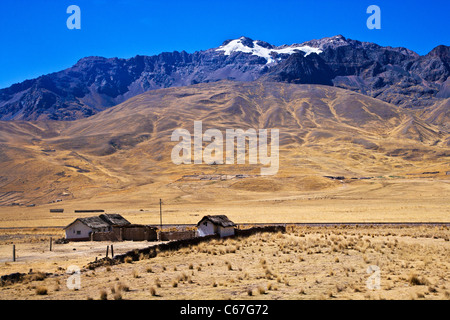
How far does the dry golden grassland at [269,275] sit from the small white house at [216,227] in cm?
761

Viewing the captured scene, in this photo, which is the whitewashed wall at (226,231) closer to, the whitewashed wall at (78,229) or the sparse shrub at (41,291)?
A: the whitewashed wall at (78,229)

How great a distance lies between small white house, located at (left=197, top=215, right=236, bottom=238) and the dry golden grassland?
7.61 metres

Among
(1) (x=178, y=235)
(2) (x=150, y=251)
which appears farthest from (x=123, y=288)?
(1) (x=178, y=235)

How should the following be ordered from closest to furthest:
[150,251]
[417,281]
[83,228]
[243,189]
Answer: [417,281] < [150,251] < [83,228] < [243,189]

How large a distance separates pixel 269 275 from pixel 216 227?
1983 centimetres

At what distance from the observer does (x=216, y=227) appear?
39344mm

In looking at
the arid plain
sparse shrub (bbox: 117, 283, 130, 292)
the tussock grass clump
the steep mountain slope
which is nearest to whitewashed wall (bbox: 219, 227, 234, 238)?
the arid plain

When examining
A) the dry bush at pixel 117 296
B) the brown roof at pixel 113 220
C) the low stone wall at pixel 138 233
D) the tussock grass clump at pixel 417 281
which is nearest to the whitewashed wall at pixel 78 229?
the brown roof at pixel 113 220

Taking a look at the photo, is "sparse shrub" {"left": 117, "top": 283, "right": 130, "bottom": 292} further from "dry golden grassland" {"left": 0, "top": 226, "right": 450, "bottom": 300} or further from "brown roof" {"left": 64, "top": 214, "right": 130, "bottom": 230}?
"brown roof" {"left": 64, "top": 214, "right": 130, "bottom": 230}

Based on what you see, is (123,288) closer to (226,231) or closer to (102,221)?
(226,231)

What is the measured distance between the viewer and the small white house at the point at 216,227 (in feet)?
128

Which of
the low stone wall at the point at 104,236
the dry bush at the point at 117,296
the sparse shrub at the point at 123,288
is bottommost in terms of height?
the low stone wall at the point at 104,236

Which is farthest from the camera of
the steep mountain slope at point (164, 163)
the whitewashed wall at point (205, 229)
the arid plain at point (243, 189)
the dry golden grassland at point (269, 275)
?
the steep mountain slope at point (164, 163)
